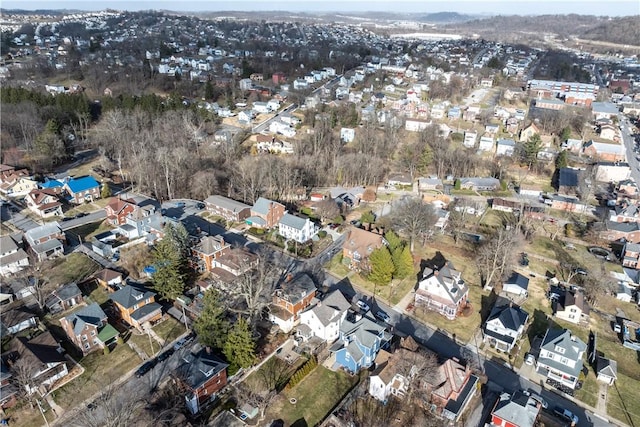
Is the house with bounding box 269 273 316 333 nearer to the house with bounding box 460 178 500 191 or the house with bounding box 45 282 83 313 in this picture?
the house with bounding box 45 282 83 313

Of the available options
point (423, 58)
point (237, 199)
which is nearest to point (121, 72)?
point (237, 199)

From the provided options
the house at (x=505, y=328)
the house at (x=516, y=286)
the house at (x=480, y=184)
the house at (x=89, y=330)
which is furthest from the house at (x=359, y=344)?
the house at (x=480, y=184)

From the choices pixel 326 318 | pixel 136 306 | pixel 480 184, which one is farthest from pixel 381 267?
pixel 480 184

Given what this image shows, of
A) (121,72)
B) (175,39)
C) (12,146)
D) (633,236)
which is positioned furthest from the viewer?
(175,39)

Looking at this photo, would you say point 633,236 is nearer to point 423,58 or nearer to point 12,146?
point 12,146

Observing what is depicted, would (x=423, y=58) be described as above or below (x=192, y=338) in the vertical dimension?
above

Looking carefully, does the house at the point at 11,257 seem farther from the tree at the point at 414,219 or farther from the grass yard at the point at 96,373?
the tree at the point at 414,219

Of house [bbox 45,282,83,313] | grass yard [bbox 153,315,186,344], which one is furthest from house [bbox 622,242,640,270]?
house [bbox 45,282,83,313]
